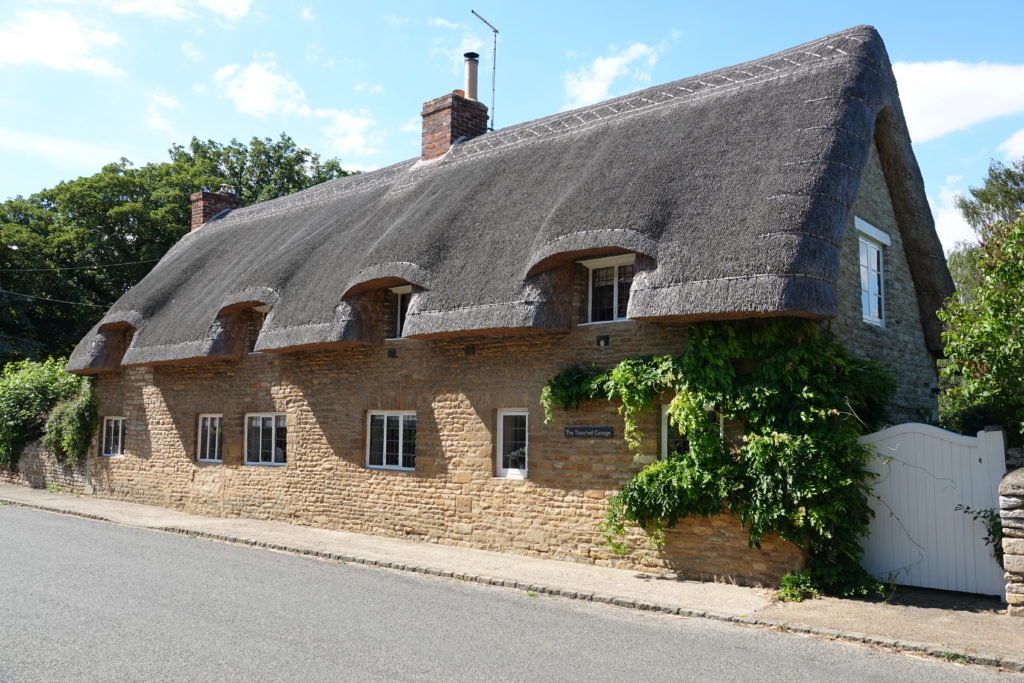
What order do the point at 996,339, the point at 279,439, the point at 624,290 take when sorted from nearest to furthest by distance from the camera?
the point at 996,339 → the point at 624,290 → the point at 279,439

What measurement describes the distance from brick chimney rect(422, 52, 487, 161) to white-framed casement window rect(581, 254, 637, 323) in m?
6.24

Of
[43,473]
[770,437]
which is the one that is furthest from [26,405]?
[770,437]

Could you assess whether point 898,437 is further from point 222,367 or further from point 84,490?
point 84,490

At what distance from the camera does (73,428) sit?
20.3m

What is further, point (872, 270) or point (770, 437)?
point (872, 270)

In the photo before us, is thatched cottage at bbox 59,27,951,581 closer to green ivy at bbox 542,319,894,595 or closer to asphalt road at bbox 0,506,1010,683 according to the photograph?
green ivy at bbox 542,319,894,595

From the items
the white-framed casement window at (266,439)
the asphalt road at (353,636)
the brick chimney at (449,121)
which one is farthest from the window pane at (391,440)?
the brick chimney at (449,121)

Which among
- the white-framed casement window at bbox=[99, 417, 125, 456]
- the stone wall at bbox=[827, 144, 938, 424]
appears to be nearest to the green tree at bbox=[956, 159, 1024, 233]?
the stone wall at bbox=[827, 144, 938, 424]

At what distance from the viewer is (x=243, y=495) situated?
52.1 ft

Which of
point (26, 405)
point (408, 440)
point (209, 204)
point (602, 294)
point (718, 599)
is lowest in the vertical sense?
point (718, 599)

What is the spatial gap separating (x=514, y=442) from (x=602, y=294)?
2.52 metres

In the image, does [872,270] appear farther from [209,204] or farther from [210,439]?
[209,204]

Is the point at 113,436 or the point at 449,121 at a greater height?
the point at 449,121

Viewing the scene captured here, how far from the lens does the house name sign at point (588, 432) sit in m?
10.6
